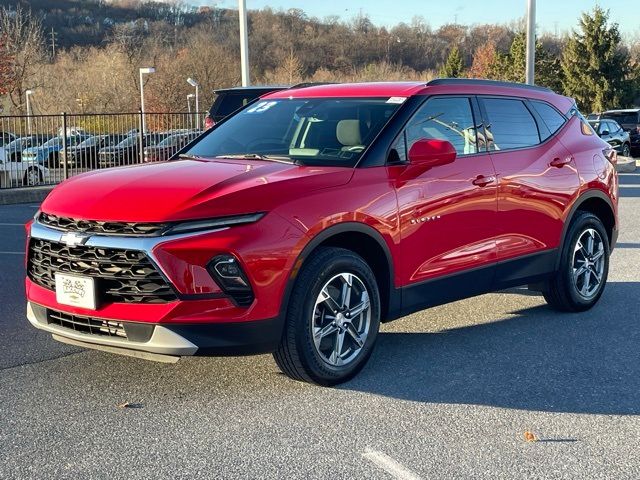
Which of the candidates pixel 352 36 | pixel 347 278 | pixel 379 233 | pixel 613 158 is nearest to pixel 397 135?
pixel 379 233

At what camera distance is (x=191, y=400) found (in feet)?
14.3

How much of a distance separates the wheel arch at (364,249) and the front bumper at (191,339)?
183 millimetres

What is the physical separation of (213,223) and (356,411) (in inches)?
49.1

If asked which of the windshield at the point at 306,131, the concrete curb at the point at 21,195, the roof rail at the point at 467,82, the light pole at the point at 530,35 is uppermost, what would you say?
the light pole at the point at 530,35

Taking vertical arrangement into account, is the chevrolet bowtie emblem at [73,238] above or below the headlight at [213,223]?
below

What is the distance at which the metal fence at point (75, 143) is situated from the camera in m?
16.4

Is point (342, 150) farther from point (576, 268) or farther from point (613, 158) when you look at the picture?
point (613, 158)

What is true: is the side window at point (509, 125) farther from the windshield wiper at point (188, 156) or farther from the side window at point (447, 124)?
the windshield wiper at point (188, 156)

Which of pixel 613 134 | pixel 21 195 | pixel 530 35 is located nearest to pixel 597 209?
pixel 21 195

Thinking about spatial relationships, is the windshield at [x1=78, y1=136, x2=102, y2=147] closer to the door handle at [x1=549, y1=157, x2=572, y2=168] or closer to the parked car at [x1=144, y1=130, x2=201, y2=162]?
the parked car at [x1=144, y1=130, x2=201, y2=162]

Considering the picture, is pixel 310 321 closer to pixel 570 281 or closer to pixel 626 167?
pixel 570 281

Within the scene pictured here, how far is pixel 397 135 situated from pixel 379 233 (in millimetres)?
719

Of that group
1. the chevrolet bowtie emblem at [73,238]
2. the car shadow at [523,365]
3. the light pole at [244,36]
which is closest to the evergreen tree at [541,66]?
the light pole at [244,36]

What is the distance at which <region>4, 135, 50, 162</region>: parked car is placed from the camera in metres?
16.3
